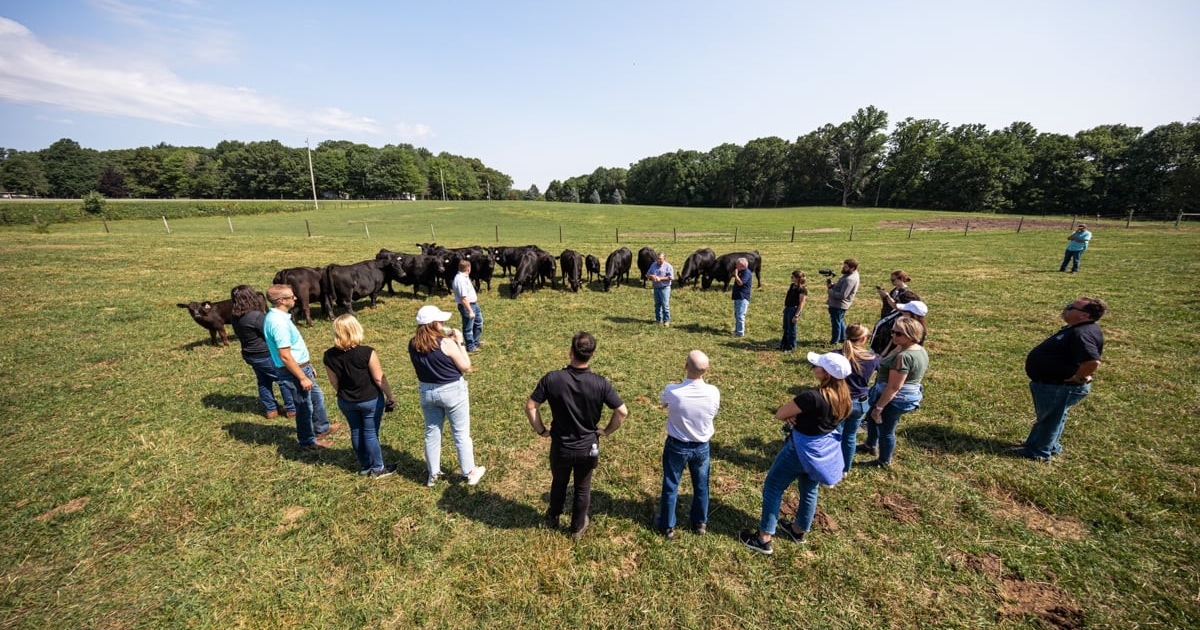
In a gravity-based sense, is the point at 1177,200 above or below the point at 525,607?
above

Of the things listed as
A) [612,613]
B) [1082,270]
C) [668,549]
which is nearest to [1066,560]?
[668,549]

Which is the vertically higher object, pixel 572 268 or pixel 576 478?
pixel 572 268

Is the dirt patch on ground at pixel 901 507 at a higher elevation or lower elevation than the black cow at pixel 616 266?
lower

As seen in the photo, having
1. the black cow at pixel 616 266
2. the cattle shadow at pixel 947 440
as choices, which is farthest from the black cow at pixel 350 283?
the cattle shadow at pixel 947 440

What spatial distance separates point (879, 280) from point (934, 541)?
551 inches

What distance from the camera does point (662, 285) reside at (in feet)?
33.3

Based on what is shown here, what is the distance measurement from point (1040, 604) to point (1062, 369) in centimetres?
274

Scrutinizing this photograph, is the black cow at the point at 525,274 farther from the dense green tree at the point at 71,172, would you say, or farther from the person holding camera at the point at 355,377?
the dense green tree at the point at 71,172

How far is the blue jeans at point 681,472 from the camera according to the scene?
3.71 m

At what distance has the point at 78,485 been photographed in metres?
4.75

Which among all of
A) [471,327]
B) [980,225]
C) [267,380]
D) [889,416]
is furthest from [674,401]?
[980,225]

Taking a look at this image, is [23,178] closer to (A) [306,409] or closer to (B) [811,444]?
(A) [306,409]

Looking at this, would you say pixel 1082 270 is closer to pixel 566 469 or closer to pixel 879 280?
pixel 879 280

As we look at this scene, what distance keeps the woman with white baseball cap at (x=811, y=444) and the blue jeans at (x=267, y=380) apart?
5928mm
